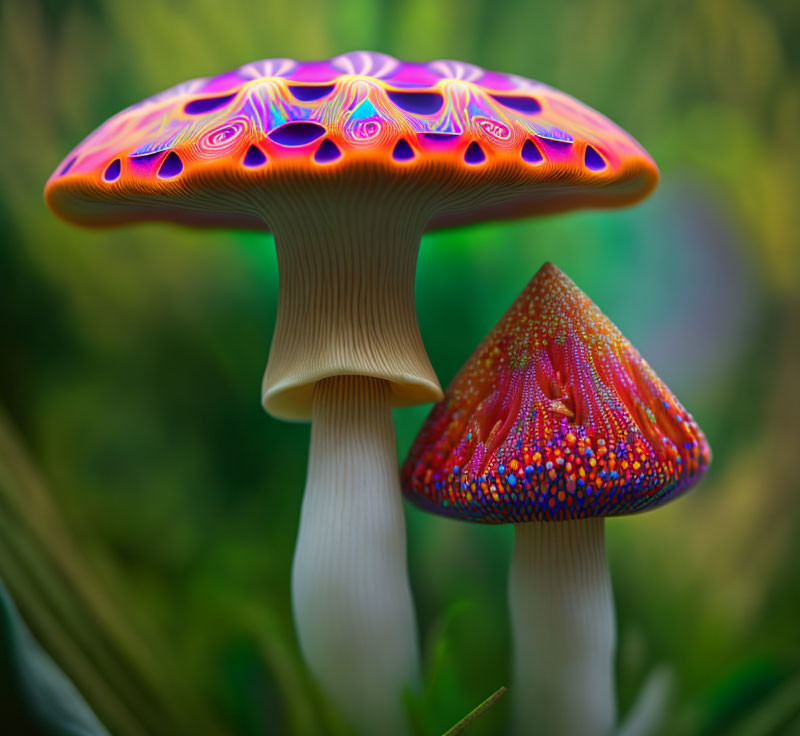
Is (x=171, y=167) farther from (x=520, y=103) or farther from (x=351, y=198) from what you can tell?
(x=520, y=103)

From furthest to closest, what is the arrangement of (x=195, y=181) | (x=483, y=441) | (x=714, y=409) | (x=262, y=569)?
(x=714, y=409), (x=262, y=569), (x=483, y=441), (x=195, y=181)

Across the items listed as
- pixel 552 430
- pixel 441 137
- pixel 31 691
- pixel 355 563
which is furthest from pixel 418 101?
pixel 31 691

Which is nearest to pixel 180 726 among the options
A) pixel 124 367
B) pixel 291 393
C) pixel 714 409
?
pixel 291 393

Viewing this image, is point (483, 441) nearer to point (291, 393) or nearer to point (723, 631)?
point (291, 393)

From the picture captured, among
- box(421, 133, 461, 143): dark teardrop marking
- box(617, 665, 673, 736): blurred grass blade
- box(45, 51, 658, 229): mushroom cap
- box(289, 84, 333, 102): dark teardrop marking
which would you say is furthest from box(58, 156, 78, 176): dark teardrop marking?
box(617, 665, 673, 736): blurred grass blade

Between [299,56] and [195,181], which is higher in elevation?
[299,56]

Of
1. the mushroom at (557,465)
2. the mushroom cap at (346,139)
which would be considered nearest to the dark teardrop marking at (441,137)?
the mushroom cap at (346,139)
